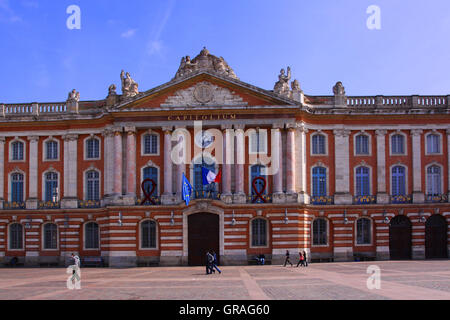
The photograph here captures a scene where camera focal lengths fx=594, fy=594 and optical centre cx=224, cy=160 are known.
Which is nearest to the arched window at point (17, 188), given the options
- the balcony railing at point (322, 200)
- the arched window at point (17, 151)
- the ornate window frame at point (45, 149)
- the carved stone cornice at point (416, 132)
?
the arched window at point (17, 151)

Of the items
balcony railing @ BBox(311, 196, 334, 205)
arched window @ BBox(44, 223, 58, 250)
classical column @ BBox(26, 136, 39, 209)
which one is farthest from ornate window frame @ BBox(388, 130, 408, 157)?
classical column @ BBox(26, 136, 39, 209)

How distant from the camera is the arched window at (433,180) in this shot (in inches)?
2199

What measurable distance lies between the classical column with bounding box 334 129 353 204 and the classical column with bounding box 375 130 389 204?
280cm

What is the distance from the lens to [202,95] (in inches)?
2106

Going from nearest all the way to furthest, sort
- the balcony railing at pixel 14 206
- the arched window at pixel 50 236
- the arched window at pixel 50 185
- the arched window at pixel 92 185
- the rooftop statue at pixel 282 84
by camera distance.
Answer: the rooftop statue at pixel 282 84 → the arched window at pixel 92 185 → the arched window at pixel 50 236 → the balcony railing at pixel 14 206 → the arched window at pixel 50 185

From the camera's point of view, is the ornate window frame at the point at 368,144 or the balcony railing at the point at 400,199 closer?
the balcony railing at the point at 400,199

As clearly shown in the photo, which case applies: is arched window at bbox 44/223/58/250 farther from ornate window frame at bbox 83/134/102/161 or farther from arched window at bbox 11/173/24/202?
ornate window frame at bbox 83/134/102/161

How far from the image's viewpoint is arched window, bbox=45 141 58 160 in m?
57.0

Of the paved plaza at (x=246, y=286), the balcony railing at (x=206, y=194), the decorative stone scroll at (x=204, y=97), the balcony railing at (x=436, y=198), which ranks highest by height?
the decorative stone scroll at (x=204, y=97)

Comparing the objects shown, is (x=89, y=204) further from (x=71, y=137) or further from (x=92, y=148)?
(x=71, y=137)

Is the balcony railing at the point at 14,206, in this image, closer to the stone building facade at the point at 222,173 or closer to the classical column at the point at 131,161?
the stone building facade at the point at 222,173

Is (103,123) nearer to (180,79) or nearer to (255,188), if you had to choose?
(180,79)

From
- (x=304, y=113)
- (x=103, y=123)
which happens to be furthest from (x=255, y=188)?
(x=103, y=123)

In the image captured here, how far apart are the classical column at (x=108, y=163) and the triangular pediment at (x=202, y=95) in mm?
3213
